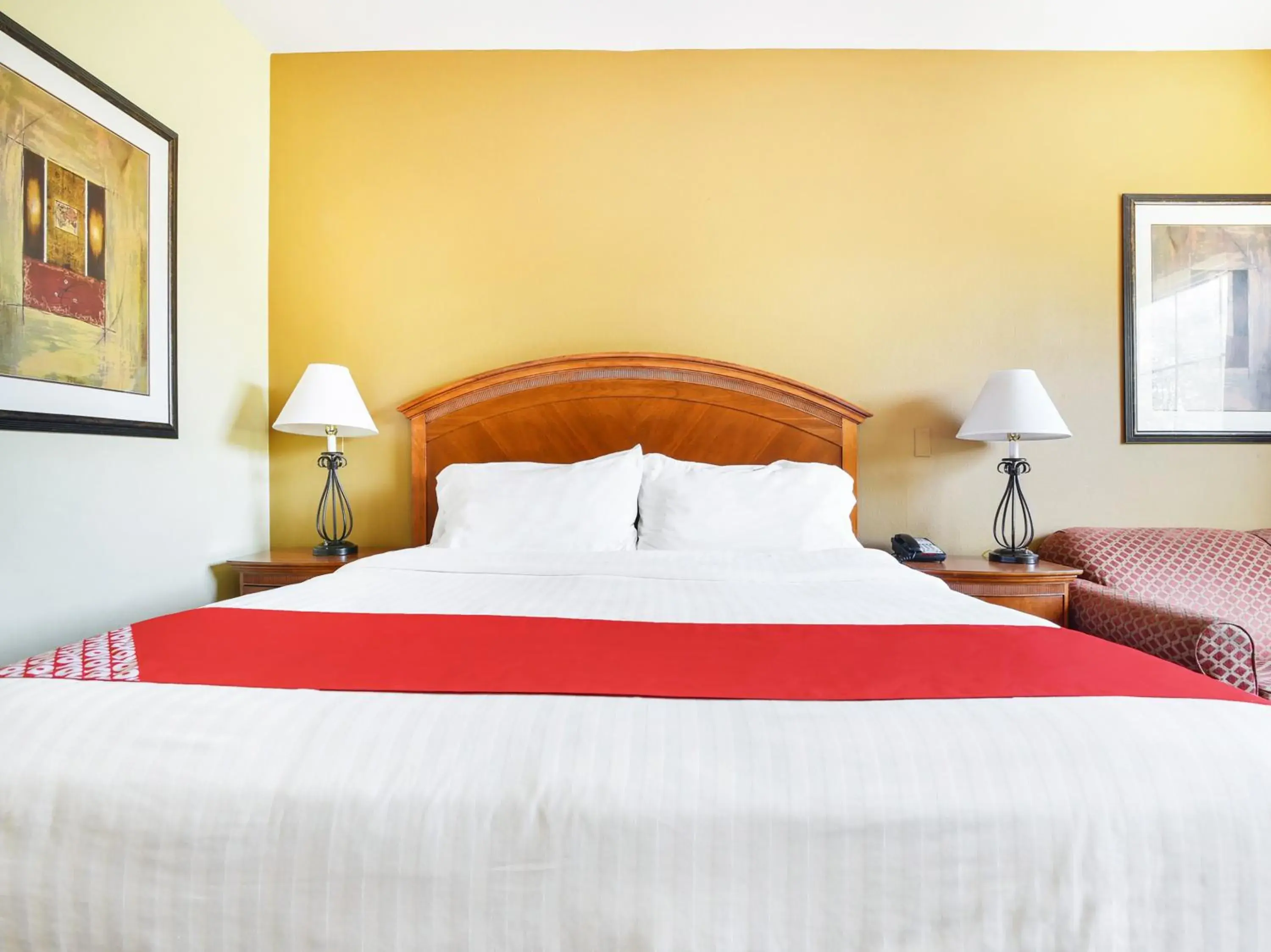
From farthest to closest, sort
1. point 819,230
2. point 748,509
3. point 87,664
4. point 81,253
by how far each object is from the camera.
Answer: point 819,230, point 748,509, point 81,253, point 87,664

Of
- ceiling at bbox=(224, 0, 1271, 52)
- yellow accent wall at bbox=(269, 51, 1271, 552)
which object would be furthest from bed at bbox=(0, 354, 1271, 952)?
ceiling at bbox=(224, 0, 1271, 52)

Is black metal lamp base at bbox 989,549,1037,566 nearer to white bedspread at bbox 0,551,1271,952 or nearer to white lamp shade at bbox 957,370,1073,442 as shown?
white lamp shade at bbox 957,370,1073,442

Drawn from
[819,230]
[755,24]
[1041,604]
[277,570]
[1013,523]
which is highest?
[755,24]

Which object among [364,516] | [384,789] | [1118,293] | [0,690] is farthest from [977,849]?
[1118,293]

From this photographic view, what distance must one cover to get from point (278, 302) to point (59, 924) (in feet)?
8.38

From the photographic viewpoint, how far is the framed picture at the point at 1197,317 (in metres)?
2.63

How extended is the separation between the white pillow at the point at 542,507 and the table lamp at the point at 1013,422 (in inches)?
49.9

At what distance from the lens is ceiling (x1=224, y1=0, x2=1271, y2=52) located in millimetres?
2475

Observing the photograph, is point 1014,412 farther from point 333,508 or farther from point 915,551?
point 333,508

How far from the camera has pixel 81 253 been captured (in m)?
1.90

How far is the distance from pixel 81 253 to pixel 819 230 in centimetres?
250

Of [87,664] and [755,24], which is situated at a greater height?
[755,24]

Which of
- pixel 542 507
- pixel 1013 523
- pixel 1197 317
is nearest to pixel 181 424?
pixel 542 507

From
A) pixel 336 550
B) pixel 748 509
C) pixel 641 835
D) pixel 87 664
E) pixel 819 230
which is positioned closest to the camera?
pixel 641 835
